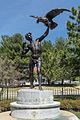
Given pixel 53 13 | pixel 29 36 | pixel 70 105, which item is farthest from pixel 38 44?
pixel 70 105

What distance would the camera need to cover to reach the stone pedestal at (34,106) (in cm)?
1295

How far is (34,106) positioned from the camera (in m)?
13.0

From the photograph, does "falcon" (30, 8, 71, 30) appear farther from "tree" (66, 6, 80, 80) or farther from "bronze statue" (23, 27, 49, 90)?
"tree" (66, 6, 80, 80)

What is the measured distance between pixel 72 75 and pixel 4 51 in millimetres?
32945

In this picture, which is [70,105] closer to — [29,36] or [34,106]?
[34,106]

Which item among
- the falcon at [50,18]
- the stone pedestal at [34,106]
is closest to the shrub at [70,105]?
the stone pedestal at [34,106]

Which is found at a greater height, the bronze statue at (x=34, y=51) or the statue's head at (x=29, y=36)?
the statue's head at (x=29, y=36)

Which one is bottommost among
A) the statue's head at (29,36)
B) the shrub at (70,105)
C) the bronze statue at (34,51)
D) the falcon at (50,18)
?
the shrub at (70,105)

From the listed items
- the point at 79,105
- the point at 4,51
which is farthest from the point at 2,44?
the point at 79,105

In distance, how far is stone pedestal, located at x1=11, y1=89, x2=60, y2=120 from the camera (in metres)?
13.0

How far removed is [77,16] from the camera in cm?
2392

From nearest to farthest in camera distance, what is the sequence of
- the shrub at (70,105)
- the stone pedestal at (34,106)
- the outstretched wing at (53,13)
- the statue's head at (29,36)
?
the stone pedestal at (34,106) → the outstretched wing at (53,13) → the statue's head at (29,36) → the shrub at (70,105)

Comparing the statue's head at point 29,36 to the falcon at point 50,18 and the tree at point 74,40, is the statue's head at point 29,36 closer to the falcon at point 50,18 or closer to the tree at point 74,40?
the falcon at point 50,18

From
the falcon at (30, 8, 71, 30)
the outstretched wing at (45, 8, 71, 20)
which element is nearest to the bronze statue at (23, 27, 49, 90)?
the falcon at (30, 8, 71, 30)
